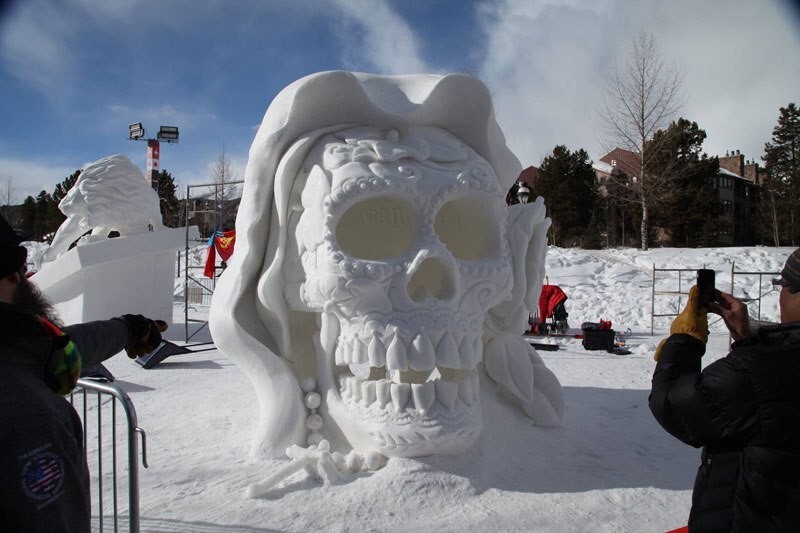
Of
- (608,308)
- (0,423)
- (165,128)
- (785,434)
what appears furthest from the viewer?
(165,128)

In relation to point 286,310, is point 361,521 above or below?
below

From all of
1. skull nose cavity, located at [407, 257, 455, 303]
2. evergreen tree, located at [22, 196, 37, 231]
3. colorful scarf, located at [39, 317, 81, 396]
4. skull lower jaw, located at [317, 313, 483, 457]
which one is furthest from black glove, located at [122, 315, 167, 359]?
evergreen tree, located at [22, 196, 37, 231]

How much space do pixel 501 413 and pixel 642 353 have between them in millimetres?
4850

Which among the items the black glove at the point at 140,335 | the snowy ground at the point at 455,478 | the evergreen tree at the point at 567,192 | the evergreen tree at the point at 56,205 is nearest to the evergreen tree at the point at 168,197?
the evergreen tree at the point at 56,205

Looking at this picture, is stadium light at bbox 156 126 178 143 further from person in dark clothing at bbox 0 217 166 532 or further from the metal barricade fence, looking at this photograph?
person in dark clothing at bbox 0 217 166 532

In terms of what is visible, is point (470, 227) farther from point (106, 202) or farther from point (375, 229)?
point (106, 202)

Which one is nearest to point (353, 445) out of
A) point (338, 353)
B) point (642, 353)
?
point (338, 353)

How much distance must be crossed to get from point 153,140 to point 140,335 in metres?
22.6

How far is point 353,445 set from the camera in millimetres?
3016

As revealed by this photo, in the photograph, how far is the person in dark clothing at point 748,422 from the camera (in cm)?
138

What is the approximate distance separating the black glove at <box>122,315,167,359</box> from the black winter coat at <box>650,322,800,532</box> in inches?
64.3

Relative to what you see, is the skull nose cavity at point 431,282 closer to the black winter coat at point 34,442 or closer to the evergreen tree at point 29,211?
the black winter coat at point 34,442

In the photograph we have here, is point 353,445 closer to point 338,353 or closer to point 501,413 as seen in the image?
point 338,353

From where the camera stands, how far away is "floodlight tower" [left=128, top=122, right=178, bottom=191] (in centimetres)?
2206
